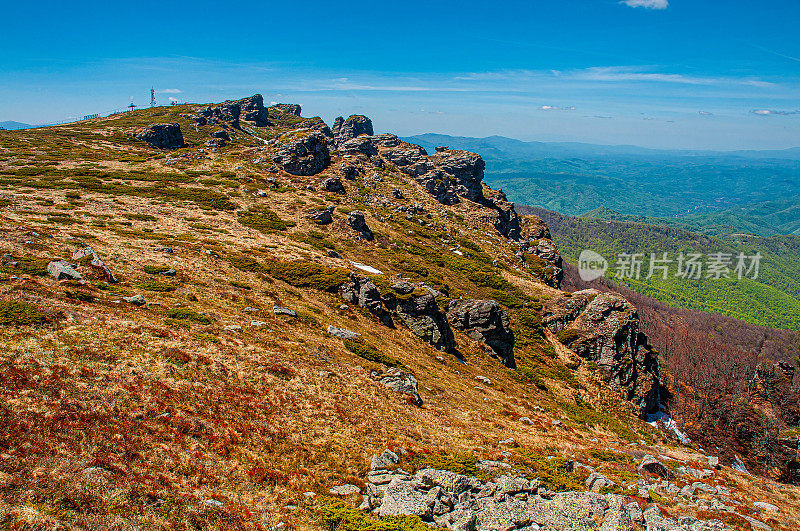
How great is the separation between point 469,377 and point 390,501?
2351cm

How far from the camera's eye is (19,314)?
1794cm

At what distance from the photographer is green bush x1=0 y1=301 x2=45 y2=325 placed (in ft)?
57.2

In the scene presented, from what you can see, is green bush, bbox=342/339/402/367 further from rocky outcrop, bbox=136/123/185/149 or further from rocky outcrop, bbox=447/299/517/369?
rocky outcrop, bbox=136/123/185/149

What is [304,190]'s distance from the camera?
8450 cm

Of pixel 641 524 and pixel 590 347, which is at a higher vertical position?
pixel 641 524

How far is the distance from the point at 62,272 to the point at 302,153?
7878cm

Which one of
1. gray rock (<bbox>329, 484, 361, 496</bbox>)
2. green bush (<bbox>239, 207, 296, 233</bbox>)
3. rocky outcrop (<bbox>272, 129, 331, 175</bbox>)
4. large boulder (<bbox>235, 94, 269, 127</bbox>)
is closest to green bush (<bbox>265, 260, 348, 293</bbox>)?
green bush (<bbox>239, 207, 296, 233</bbox>)

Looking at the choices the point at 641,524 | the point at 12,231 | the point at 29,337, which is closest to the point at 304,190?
the point at 12,231

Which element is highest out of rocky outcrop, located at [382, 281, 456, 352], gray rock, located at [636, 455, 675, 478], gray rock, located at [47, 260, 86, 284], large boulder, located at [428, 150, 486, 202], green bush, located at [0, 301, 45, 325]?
large boulder, located at [428, 150, 486, 202]

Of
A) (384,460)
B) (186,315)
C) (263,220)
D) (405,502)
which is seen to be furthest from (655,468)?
(263,220)

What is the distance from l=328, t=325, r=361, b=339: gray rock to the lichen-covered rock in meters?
5.08

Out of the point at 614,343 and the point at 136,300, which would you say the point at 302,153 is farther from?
the point at 614,343

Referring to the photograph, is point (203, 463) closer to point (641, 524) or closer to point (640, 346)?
point (641, 524)

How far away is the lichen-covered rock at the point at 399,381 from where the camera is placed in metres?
24.2
